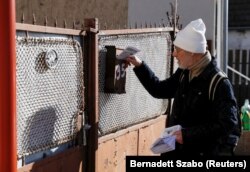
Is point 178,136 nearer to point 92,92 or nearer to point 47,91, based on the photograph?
point 92,92

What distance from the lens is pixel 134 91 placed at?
15.7 feet

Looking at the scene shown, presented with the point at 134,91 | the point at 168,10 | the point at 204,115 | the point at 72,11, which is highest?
the point at 168,10

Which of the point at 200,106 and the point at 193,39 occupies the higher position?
the point at 193,39

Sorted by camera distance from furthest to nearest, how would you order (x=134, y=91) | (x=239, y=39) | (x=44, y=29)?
(x=239, y=39) → (x=134, y=91) → (x=44, y=29)

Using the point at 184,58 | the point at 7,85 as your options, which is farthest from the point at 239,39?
the point at 7,85

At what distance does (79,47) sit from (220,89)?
111 centimetres

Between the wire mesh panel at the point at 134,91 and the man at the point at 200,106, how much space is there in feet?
2.16

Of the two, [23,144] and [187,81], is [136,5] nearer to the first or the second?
[187,81]

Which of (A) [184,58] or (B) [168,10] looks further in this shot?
(B) [168,10]

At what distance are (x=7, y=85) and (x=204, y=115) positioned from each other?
206 cm

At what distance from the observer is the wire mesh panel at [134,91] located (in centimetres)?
411

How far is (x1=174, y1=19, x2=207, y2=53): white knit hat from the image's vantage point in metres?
3.61

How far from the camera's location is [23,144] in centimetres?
303

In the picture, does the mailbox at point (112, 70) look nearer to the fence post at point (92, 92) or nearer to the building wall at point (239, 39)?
the fence post at point (92, 92)
